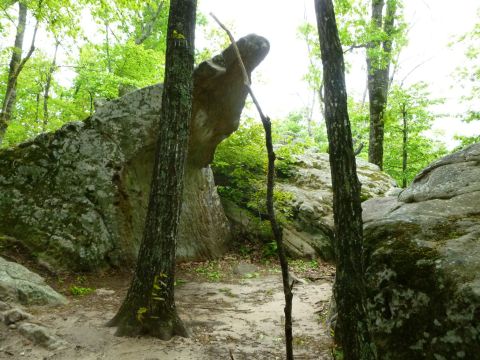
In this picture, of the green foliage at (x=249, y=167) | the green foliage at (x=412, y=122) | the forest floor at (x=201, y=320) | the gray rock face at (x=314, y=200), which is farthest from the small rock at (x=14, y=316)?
the green foliage at (x=412, y=122)

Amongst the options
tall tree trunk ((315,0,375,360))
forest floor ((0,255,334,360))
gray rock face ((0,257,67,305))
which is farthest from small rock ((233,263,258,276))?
tall tree trunk ((315,0,375,360))

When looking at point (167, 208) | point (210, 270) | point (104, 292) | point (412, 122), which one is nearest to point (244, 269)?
point (210, 270)

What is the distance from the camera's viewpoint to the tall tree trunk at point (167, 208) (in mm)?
4523

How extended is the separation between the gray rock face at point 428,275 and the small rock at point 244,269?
4.89 meters

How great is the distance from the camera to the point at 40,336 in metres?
4.17

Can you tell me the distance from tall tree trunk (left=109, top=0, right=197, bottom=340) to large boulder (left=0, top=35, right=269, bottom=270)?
2043mm

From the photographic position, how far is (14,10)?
11391 millimetres

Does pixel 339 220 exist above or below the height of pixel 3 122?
below

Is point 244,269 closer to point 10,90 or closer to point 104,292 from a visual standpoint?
point 104,292

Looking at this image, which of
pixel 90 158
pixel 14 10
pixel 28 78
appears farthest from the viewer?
pixel 28 78

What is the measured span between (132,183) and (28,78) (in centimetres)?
1099

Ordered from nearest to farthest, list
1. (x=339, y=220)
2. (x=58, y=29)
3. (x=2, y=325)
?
(x=339, y=220), (x=2, y=325), (x=58, y=29)

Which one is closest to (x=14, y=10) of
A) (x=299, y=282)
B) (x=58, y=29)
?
(x=58, y=29)

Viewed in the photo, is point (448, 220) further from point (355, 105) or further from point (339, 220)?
point (355, 105)
